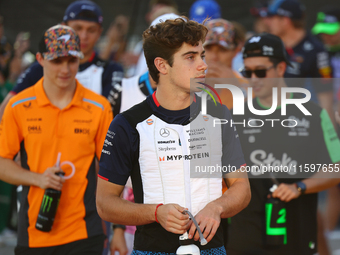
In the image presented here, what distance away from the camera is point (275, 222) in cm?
376

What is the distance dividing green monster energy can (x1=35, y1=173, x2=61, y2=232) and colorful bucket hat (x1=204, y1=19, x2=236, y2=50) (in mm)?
2191

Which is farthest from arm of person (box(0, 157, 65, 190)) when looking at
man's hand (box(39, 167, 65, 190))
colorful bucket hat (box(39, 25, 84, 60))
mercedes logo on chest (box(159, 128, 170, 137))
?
mercedes logo on chest (box(159, 128, 170, 137))

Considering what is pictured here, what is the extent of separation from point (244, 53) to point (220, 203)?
2060mm

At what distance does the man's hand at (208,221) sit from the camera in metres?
2.50

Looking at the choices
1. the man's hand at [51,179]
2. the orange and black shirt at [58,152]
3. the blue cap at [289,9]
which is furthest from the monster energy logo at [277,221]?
the blue cap at [289,9]

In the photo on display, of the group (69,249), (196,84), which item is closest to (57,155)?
(69,249)

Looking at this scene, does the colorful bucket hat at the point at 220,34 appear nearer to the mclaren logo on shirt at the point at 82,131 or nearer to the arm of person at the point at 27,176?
the mclaren logo on shirt at the point at 82,131

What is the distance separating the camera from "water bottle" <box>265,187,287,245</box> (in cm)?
376

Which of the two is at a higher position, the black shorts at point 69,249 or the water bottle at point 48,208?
the water bottle at point 48,208

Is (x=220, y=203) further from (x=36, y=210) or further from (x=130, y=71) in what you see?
(x=130, y=71)

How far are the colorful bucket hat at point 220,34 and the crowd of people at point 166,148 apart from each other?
0.01 meters

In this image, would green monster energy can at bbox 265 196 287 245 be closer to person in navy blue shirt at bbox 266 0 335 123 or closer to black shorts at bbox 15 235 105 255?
black shorts at bbox 15 235 105 255

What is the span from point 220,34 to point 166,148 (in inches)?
95.7

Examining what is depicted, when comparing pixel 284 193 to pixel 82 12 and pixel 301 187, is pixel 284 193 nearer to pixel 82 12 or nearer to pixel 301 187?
pixel 301 187
